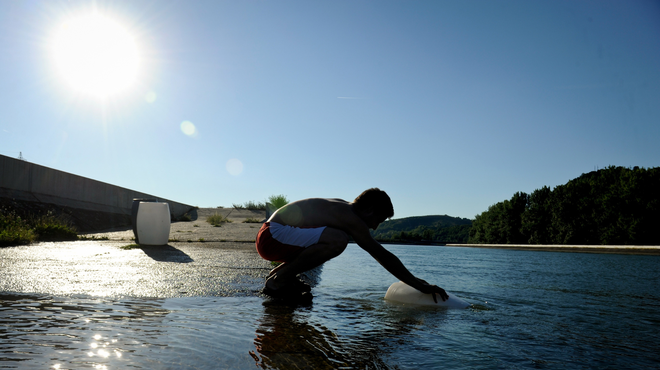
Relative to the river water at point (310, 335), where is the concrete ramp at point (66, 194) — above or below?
above

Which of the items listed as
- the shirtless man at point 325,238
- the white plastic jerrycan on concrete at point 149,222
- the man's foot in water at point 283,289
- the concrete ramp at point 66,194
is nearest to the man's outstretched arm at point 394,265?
the shirtless man at point 325,238

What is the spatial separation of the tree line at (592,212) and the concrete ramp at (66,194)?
24553mm

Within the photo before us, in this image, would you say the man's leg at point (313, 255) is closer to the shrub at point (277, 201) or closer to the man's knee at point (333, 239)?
the man's knee at point (333, 239)

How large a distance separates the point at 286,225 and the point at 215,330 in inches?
53.1

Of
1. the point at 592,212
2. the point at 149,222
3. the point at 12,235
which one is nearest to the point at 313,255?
the point at 149,222

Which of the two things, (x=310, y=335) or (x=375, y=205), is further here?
(x=375, y=205)

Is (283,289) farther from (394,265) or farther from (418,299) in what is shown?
(418,299)

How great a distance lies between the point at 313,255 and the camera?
2971mm

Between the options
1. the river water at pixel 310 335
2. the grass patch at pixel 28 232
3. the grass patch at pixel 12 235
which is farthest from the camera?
the grass patch at pixel 28 232

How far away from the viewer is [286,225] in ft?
10.3

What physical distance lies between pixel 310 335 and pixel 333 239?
1.13 m

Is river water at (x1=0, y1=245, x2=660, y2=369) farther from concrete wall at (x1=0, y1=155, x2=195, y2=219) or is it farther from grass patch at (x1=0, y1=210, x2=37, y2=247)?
concrete wall at (x1=0, y1=155, x2=195, y2=219)

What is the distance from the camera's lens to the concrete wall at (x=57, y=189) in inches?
444

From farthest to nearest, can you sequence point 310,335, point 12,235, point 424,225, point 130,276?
1. point 424,225
2. point 12,235
3. point 130,276
4. point 310,335
